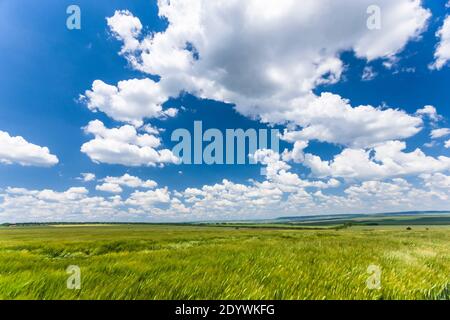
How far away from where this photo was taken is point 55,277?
3971mm

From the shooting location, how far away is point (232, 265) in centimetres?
564

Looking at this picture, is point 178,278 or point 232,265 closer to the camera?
point 178,278
